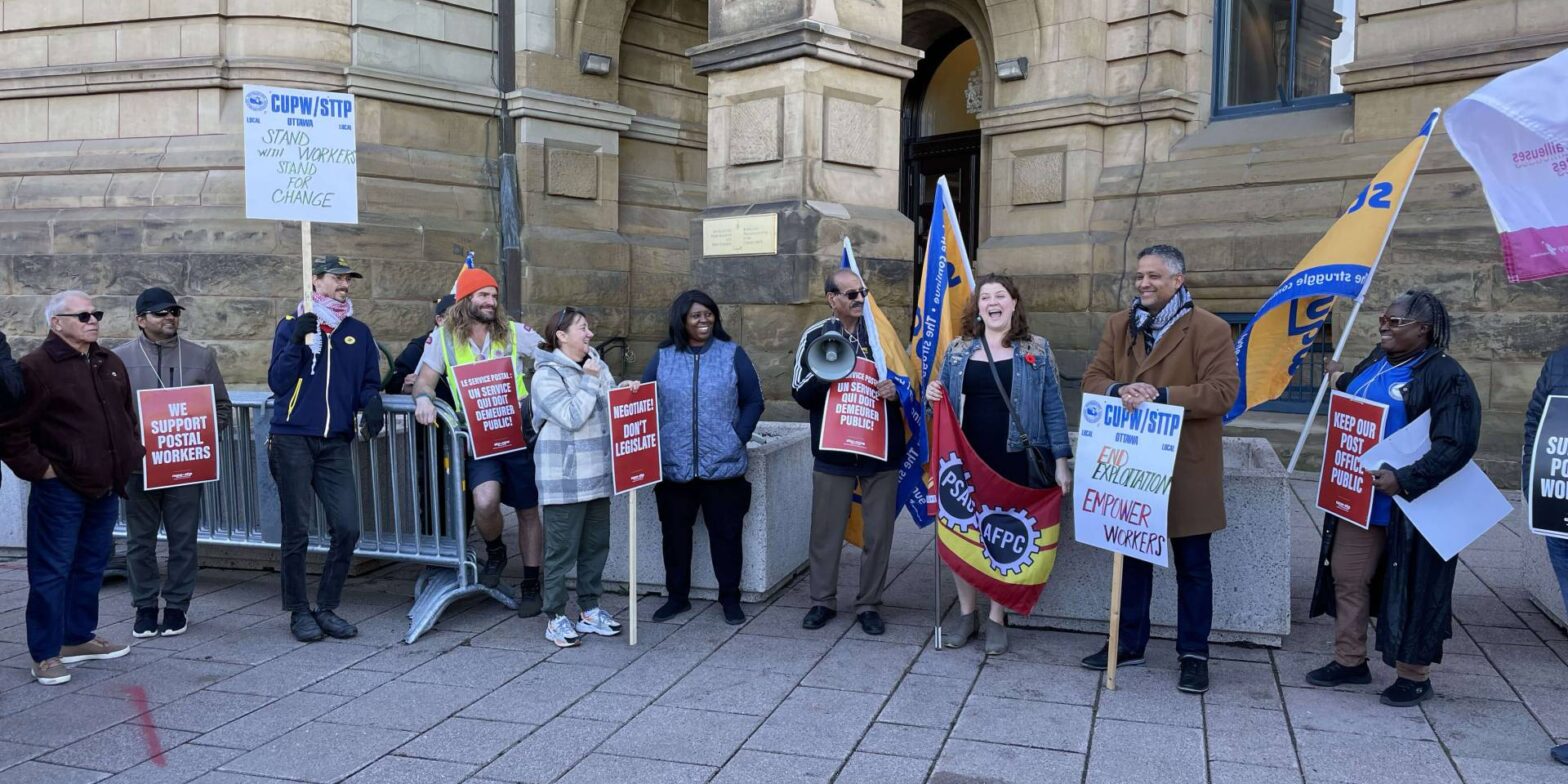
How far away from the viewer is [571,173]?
13.9 meters

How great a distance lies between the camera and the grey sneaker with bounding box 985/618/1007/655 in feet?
19.1

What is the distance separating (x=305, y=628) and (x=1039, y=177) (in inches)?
360

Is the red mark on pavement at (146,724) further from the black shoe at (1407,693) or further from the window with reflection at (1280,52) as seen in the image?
the window with reflection at (1280,52)

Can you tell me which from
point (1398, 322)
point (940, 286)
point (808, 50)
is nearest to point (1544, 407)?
point (1398, 322)

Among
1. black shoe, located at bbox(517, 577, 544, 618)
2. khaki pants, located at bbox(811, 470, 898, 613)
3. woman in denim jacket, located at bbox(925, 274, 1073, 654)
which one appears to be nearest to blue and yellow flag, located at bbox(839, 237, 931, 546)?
khaki pants, located at bbox(811, 470, 898, 613)

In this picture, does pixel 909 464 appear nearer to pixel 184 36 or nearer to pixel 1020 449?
pixel 1020 449

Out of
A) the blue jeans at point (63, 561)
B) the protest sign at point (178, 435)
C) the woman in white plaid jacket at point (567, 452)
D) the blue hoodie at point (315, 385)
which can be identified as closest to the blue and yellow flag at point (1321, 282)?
the woman in white plaid jacket at point (567, 452)

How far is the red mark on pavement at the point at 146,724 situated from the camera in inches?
178

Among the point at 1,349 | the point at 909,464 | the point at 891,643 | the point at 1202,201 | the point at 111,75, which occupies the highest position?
the point at 111,75

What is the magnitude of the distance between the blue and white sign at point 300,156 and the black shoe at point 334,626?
6.96 feet

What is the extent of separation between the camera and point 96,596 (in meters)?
5.79

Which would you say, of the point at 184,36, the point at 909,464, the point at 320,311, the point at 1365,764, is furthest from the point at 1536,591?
the point at 184,36

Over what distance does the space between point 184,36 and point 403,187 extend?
260 cm

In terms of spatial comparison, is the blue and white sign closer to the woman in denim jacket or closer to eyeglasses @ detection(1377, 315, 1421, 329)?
the woman in denim jacket
